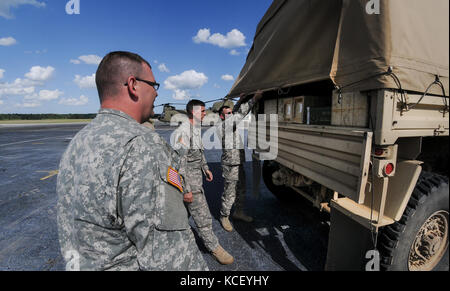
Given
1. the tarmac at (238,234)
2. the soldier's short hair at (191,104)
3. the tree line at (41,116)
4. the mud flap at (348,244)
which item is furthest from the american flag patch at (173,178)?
the tree line at (41,116)

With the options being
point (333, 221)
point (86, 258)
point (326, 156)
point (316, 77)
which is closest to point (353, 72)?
point (316, 77)

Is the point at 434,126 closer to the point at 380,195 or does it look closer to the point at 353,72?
the point at 380,195

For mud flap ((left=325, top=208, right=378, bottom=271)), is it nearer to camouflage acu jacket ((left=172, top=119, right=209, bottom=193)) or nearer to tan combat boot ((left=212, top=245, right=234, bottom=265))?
tan combat boot ((left=212, top=245, right=234, bottom=265))

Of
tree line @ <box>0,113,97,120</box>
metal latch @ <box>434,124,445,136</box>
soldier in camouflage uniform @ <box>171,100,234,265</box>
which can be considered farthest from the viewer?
tree line @ <box>0,113,97,120</box>

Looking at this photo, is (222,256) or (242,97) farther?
(242,97)

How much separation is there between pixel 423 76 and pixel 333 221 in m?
1.32

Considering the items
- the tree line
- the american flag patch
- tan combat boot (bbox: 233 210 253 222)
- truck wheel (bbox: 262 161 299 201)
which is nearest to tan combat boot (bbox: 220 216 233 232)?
tan combat boot (bbox: 233 210 253 222)

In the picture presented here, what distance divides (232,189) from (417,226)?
215 centimetres

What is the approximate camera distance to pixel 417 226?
1814 mm

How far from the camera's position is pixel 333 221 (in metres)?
1.93

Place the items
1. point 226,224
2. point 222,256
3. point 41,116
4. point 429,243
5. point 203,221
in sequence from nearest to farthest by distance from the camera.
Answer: point 429,243, point 222,256, point 203,221, point 226,224, point 41,116

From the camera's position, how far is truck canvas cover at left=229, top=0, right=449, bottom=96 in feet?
4.52

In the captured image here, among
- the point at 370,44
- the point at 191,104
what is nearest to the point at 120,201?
the point at 370,44

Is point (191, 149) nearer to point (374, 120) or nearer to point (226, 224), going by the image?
point (226, 224)
